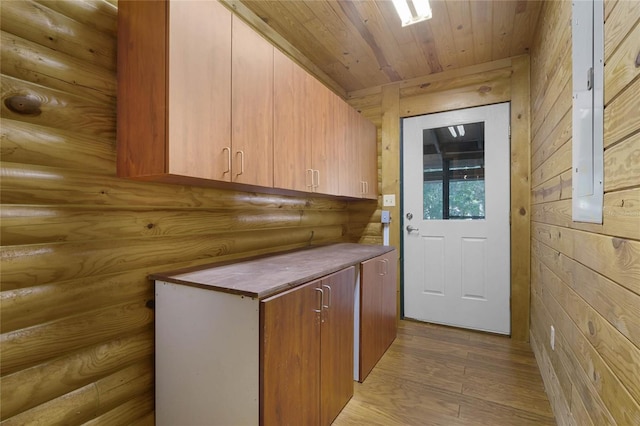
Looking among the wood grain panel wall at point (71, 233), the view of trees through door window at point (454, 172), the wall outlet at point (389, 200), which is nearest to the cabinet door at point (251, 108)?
the wood grain panel wall at point (71, 233)

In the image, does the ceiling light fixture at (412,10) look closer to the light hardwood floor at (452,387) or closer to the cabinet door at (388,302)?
the cabinet door at (388,302)

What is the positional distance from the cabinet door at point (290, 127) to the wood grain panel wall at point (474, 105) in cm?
141

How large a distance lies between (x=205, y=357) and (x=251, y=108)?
3.80ft

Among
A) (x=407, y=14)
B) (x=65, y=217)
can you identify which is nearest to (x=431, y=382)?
(x=65, y=217)

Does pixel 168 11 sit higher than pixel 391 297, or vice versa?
pixel 168 11

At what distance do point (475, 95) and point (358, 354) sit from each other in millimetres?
2492

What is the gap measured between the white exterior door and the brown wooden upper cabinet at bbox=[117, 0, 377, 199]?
1.64 meters

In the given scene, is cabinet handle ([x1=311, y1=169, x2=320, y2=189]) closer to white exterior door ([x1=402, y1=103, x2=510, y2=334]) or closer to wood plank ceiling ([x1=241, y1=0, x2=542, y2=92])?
wood plank ceiling ([x1=241, y1=0, x2=542, y2=92])

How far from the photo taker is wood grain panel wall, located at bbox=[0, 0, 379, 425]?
100cm

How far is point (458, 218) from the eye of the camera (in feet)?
9.33

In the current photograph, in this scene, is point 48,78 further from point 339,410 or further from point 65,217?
point 339,410

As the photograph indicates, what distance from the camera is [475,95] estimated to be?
2.77 metres

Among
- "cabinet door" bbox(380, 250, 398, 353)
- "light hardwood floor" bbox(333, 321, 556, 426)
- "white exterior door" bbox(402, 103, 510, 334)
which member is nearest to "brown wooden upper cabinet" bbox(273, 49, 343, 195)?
"cabinet door" bbox(380, 250, 398, 353)

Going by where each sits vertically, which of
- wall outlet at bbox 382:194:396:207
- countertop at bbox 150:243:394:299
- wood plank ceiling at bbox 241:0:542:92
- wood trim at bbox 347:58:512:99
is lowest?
countertop at bbox 150:243:394:299
